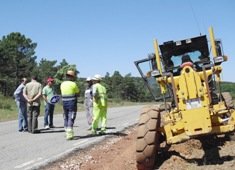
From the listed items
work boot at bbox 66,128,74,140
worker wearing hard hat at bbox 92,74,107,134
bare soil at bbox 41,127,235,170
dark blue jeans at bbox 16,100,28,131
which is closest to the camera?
bare soil at bbox 41,127,235,170

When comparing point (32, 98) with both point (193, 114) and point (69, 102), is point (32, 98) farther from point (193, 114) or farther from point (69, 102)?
point (193, 114)

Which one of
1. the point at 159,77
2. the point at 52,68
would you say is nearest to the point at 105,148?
the point at 159,77

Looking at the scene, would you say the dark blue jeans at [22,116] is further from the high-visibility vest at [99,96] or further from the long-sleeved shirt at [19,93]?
the high-visibility vest at [99,96]

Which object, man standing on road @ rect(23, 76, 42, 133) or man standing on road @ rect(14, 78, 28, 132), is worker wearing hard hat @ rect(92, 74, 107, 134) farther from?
man standing on road @ rect(14, 78, 28, 132)

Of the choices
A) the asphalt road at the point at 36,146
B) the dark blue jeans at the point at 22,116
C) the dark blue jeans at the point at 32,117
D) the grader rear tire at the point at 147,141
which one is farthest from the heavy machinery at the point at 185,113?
the dark blue jeans at the point at 22,116

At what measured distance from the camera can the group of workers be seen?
13.1m

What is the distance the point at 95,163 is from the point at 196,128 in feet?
7.95

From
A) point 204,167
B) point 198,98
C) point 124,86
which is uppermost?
point 124,86

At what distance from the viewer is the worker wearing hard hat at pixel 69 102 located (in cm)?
1289

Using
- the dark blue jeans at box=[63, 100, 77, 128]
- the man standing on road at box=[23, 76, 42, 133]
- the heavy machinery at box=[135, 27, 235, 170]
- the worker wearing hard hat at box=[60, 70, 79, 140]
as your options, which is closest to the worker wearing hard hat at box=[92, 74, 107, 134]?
the worker wearing hard hat at box=[60, 70, 79, 140]

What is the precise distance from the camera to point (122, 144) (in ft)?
39.1

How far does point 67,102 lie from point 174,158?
5.39m

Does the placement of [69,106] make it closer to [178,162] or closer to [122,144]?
[122,144]

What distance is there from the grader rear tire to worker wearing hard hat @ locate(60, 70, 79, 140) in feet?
15.9
